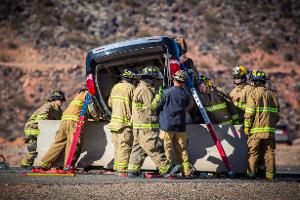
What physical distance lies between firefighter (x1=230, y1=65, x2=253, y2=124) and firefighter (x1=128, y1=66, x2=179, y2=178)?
70.2 inches

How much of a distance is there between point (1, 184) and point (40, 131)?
307cm

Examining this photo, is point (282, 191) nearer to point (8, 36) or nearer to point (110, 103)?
point (110, 103)

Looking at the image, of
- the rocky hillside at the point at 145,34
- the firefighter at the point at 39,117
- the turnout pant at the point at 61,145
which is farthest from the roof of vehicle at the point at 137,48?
the rocky hillside at the point at 145,34

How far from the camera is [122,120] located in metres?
11.4

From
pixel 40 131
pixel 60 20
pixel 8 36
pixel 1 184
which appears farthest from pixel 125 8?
pixel 1 184

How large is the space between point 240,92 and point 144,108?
220 cm

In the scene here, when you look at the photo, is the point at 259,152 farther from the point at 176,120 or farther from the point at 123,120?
the point at 123,120

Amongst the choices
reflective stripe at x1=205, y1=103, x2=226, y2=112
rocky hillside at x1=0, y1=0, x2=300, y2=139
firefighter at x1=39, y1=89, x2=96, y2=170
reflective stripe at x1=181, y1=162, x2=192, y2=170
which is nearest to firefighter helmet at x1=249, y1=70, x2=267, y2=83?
reflective stripe at x1=205, y1=103, x2=226, y2=112

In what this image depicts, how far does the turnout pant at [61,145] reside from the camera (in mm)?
12141

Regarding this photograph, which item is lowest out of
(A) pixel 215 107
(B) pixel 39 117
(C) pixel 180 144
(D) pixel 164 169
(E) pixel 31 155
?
(D) pixel 164 169

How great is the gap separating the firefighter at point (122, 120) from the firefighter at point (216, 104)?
149 cm

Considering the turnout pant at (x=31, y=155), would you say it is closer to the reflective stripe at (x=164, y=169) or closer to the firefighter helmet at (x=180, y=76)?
the reflective stripe at (x=164, y=169)

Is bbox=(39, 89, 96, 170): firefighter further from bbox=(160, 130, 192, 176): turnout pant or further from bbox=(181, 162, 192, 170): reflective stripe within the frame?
bbox=(181, 162, 192, 170): reflective stripe

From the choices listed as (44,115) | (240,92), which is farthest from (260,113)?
(44,115)
